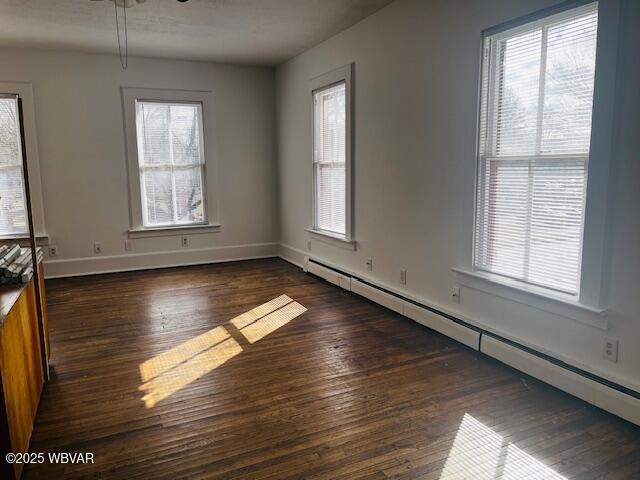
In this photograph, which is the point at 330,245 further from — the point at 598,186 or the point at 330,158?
the point at 598,186

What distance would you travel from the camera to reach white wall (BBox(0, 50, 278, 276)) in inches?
223

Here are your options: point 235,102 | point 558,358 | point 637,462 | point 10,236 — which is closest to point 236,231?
point 235,102

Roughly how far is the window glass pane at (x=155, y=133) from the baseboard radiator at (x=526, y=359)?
331 cm

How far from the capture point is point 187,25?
182 inches

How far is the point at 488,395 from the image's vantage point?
277cm

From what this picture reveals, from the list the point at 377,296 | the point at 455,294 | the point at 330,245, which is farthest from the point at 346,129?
the point at 455,294

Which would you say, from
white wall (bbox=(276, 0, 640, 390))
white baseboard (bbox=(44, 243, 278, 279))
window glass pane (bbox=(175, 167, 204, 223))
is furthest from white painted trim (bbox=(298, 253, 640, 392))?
window glass pane (bbox=(175, 167, 204, 223))

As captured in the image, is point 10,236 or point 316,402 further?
point 10,236

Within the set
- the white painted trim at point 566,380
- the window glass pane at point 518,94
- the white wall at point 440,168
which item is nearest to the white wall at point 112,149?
the white wall at point 440,168

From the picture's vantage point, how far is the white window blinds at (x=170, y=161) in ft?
20.1

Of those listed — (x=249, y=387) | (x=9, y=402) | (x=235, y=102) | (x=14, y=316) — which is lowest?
(x=249, y=387)

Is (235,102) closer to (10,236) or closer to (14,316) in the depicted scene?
(10,236)

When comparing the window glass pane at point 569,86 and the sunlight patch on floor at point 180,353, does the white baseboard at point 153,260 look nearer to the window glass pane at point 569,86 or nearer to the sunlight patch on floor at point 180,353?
the sunlight patch on floor at point 180,353

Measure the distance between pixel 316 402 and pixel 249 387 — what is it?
45cm
